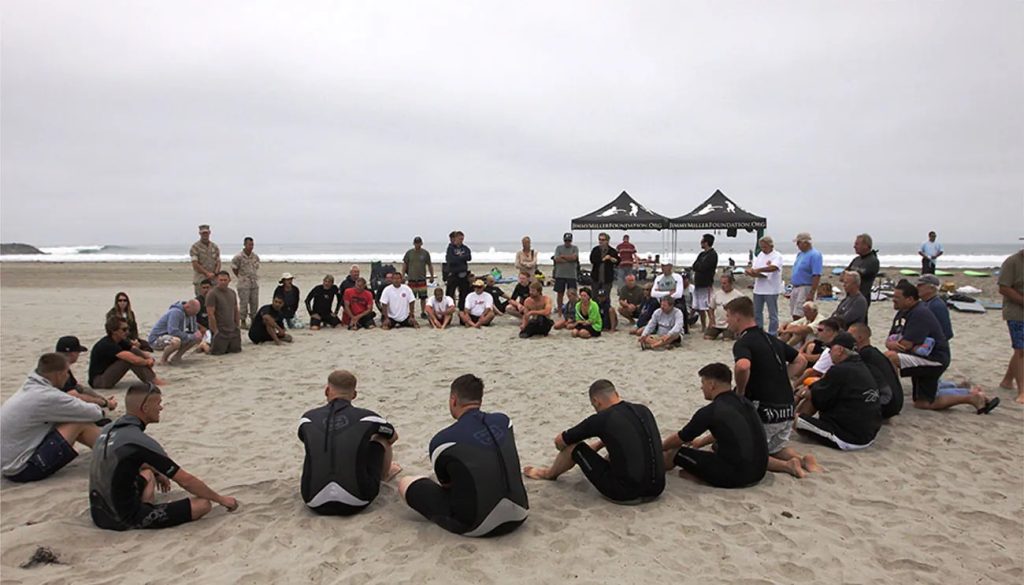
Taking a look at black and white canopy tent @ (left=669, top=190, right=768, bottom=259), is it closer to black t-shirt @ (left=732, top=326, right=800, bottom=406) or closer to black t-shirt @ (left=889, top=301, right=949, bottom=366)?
black t-shirt @ (left=889, top=301, right=949, bottom=366)

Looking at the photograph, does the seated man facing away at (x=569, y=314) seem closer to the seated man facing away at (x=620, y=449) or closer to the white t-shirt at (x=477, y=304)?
the white t-shirt at (x=477, y=304)

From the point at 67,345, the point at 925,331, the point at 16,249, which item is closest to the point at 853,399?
the point at 925,331

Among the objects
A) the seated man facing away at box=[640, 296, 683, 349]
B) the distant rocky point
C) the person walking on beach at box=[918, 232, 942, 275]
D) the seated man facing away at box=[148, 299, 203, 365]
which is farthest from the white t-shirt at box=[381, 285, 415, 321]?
the distant rocky point

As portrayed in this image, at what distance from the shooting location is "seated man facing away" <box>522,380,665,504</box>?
3.66 metres

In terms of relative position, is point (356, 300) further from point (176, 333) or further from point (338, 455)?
point (338, 455)

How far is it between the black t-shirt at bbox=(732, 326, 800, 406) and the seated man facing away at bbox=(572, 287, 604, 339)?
5232 millimetres

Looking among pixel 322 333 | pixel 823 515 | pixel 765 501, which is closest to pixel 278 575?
pixel 765 501

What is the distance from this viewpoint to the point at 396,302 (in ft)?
35.3

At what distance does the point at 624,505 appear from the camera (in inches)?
149

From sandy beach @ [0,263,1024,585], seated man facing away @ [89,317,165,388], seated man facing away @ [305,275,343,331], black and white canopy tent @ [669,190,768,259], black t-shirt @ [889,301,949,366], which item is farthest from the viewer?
black and white canopy tent @ [669,190,768,259]

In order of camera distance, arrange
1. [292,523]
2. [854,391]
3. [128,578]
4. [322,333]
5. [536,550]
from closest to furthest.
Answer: [128,578] → [536,550] → [292,523] → [854,391] → [322,333]

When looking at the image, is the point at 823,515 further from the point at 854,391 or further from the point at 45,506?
the point at 45,506

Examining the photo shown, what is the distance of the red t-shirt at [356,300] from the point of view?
10.7 m

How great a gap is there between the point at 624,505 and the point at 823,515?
48.5 inches
